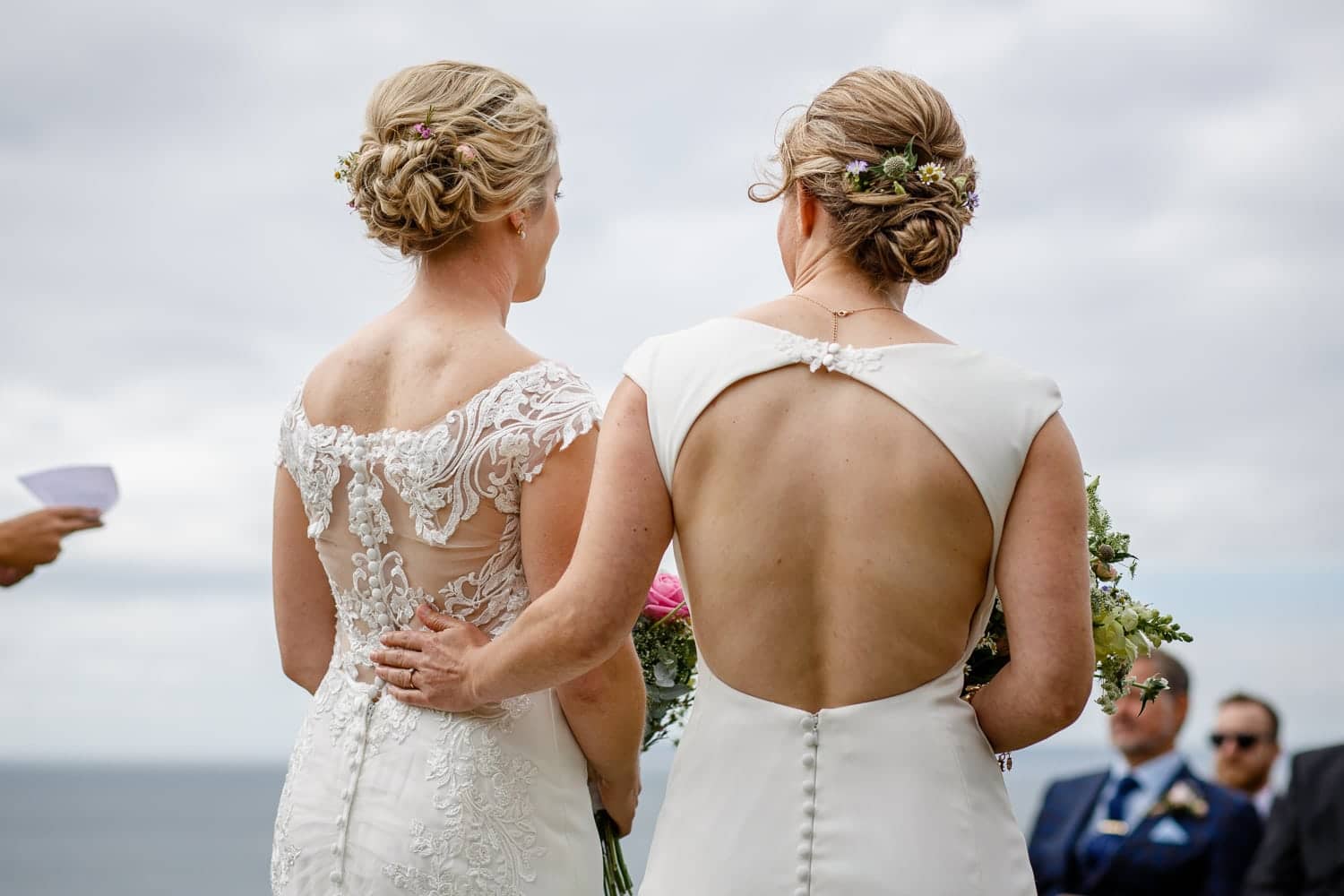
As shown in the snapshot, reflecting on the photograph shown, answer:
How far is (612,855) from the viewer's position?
11.6 ft

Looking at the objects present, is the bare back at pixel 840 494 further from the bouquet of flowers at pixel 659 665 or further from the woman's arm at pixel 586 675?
the bouquet of flowers at pixel 659 665

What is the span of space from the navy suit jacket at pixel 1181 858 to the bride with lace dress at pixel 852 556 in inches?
144

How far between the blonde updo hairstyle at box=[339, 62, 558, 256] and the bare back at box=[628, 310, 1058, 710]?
2.61ft

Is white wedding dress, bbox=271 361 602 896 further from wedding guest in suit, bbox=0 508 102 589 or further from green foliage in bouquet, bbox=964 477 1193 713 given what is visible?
green foliage in bouquet, bbox=964 477 1193 713

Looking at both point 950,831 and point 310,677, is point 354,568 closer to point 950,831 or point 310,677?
point 310,677

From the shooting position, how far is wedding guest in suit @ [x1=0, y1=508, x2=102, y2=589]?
2.90m

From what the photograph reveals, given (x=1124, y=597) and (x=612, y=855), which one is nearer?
(x=1124, y=597)

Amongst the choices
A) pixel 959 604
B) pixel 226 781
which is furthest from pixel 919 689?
pixel 226 781

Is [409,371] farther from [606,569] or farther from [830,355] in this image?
[830,355]

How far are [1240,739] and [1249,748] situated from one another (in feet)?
0.21

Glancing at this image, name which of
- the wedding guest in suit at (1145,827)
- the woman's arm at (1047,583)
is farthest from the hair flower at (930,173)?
the wedding guest in suit at (1145,827)

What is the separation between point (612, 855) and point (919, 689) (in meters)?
1.25

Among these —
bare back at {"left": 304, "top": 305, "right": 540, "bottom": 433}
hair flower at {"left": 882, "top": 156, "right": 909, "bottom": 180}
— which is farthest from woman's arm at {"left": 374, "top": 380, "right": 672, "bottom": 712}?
hair flower at {"left": 882, "top": 156, "right": 909, "bottom": 180}

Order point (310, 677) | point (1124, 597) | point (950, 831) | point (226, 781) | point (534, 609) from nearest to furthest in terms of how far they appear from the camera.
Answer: point (950, 831) < point (534, 609) < point (1124, 597) < point (310, 677) < point (226, 781)
